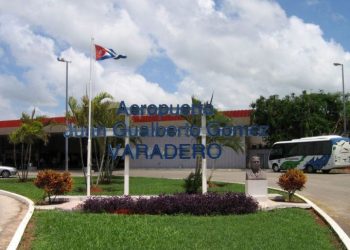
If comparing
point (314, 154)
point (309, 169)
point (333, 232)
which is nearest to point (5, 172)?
point (309, 169)

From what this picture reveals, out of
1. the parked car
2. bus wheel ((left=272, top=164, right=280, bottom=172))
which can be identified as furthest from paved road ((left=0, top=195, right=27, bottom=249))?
bus wheel ((left=272, top=164, right=280, bottom=172))

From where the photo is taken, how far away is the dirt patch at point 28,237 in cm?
1005

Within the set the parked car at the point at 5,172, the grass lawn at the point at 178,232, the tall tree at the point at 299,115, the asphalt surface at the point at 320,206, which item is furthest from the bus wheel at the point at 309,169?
the grass lawn at the point at 178,232

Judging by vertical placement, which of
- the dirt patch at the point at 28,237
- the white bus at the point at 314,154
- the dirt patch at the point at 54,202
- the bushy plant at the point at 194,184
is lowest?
the dirt patch at the point at 28,237

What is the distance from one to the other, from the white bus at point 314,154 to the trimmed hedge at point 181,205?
24848 mm

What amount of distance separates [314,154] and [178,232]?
98.3 ft

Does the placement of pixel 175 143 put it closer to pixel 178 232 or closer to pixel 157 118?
pixel 157 118

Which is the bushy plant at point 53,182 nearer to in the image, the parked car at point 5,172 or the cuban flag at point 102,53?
the cuban flag at point 102,53

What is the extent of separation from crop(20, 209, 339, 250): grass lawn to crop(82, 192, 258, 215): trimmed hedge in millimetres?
519

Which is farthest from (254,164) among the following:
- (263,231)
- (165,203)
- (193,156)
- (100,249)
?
(100,249)

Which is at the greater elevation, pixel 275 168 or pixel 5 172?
pixel 275 168

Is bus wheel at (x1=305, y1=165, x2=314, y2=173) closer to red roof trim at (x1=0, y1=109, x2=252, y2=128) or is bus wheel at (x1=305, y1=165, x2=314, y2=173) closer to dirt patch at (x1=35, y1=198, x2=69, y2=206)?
red roof trim at (x1=0, y1=109, x2=252, y2=128)

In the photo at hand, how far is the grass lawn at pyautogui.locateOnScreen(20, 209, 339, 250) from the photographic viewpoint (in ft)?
31.7

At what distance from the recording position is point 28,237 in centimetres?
1094
